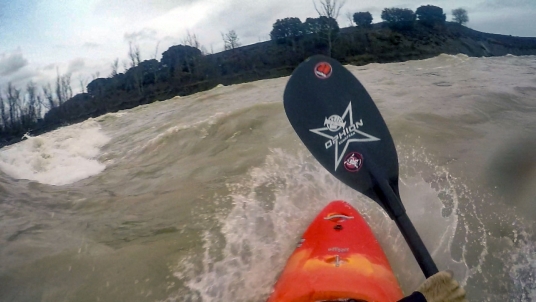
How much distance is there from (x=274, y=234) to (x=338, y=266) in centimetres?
85

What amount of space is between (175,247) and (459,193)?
7.42 ft

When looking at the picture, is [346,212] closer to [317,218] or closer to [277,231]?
[317,218]

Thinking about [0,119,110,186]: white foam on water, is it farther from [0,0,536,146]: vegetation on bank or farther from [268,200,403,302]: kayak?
[0,0,536,146]: vegetation on bank

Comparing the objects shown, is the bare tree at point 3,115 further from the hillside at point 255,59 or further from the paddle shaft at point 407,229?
the paddle shaft at point 407,229

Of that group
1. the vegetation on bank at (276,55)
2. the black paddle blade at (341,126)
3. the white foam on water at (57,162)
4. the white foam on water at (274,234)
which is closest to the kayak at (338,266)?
the white foam on water at (274,234)

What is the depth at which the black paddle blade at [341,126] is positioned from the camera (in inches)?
92.1

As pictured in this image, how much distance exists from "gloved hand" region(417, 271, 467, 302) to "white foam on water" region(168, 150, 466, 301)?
114cm

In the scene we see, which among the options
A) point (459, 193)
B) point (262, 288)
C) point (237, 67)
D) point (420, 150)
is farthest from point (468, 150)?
point (237, 67)

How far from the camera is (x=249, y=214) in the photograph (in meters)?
3.31

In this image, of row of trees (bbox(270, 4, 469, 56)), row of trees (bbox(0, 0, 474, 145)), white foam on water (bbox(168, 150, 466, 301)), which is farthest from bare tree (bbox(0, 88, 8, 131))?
white foam on water (bbox(168, 150, 466, 301))

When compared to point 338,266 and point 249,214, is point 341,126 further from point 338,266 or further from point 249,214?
point 249,214

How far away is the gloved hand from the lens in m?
1.38

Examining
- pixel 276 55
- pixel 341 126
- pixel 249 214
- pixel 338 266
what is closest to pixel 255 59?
pixel 276 55

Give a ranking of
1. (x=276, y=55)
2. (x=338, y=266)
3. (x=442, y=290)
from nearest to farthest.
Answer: (x=442, y=290), (x=338, y=266), (x=276, y=55)
